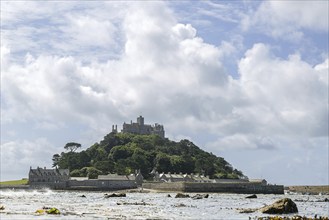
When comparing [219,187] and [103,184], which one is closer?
[219,187]

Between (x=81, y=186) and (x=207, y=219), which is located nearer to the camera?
(x=207, y=219)

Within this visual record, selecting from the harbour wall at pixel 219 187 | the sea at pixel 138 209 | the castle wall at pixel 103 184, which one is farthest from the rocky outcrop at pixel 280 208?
the castle wall at pixel 103 184

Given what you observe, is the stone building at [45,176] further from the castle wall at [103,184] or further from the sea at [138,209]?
the sea at [138,209]

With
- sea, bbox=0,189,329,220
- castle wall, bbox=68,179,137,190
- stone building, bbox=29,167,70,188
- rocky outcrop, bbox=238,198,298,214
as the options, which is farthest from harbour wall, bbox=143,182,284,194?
rocky outcrop, bbox=238,198,298,214

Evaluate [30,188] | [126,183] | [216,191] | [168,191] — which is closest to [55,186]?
[30,188]

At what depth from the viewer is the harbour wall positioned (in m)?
156

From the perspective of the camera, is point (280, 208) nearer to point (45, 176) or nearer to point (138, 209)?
point (138, 209)

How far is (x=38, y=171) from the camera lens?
647ft

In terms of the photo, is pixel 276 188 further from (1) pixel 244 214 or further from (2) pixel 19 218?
(2) pixel 19 218

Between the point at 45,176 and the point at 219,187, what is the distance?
67550 millimetres

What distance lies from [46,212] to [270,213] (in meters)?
24.0

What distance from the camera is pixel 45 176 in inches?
7667

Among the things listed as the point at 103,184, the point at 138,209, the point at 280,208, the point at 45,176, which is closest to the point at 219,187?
the point at 103,184

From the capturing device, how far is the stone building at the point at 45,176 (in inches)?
7461
